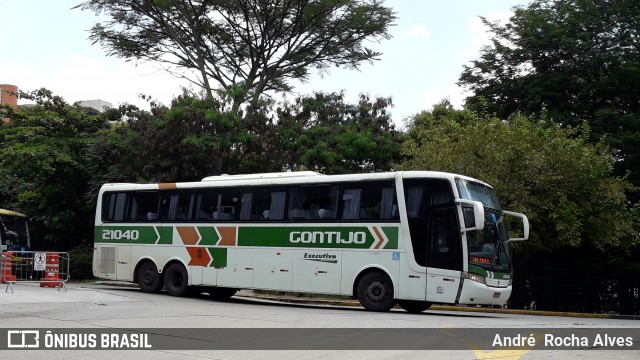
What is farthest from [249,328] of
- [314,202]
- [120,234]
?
[120,234]

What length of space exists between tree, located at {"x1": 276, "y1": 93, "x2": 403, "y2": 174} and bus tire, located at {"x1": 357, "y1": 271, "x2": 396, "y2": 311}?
13.5 metres

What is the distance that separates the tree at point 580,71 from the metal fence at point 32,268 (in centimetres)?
1995

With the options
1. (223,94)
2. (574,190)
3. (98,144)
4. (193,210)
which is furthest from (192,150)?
(574,190)

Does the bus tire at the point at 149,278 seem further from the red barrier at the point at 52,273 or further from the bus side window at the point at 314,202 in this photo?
the bus side window at the point at 314,202

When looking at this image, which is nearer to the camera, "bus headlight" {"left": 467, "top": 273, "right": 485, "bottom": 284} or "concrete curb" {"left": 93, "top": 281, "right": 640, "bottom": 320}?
"bus headlight" {"left": 467, "top": 273, "right": 485, "bottom": 284}

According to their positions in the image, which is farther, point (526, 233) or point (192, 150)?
point (192, 150)

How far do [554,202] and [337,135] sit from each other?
11627mm

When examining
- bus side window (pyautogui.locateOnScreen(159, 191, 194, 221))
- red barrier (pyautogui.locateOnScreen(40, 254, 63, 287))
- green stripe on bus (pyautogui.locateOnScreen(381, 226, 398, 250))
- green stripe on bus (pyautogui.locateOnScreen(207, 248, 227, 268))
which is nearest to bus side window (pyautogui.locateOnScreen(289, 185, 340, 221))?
green stripe on bus (pyautogui.locateOnScreen(381, 226, 398, 250))

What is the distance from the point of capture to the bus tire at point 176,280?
22234 mm

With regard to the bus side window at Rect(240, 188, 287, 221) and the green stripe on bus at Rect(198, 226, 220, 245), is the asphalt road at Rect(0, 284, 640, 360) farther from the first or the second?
the bus side window at Rect(240, 188, 287, 221)

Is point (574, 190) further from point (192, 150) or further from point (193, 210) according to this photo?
point (192, 150)

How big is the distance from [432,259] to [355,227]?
2260 millimetres

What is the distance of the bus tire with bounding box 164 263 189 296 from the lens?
22.2 metres

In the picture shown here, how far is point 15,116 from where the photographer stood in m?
41.6
